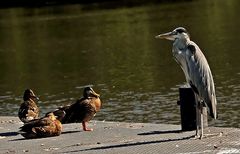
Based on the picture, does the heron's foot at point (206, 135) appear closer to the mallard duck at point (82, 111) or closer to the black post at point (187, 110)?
the black post at point (187, 110)

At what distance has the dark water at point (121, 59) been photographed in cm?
2294

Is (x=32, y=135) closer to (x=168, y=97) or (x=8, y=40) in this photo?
(x=168, y=97)

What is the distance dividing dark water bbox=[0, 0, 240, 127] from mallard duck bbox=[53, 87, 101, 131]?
498cm

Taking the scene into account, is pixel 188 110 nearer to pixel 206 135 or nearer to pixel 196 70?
pixel 206 135

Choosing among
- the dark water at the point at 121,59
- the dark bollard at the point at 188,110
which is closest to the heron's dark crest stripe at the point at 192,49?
the dark bollard at the point at 188,110

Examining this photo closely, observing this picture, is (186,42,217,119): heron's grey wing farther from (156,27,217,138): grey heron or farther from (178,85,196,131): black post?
(178,85,196,131): black post

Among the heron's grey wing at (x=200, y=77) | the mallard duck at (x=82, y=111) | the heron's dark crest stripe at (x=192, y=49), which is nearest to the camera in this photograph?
the heron's grey wing at (x=200, y=77)

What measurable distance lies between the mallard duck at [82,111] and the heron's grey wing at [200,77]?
277 centimetres

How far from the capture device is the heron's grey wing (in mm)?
12070

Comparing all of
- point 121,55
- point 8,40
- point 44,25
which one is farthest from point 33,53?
point 44,25

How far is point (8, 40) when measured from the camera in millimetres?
53781

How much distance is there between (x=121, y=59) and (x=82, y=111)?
68.2ft

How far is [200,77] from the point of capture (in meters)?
12.1

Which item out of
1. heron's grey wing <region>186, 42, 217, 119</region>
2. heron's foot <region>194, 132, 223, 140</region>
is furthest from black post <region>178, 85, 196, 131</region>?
heron's grey wing <region>186, 42, 217, 119</region>
